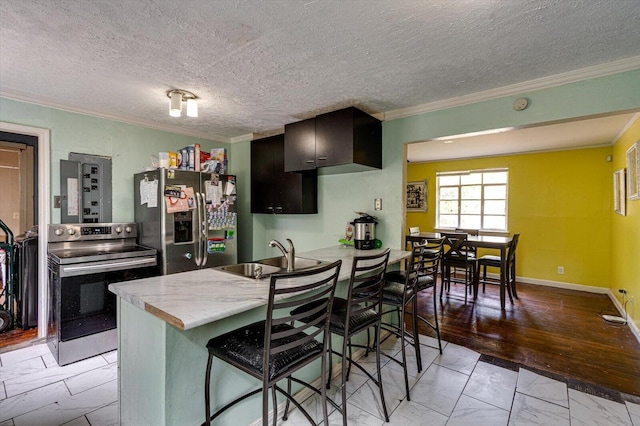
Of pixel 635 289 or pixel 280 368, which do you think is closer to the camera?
pixel 280 368

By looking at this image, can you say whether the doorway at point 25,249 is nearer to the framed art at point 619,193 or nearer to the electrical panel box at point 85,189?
the electrical panel box at point 85,189

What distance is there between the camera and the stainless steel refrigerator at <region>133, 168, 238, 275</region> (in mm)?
2994

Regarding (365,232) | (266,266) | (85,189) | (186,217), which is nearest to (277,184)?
(186,217)

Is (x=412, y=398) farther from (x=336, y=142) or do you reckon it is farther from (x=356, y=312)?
(x=336, y=142)

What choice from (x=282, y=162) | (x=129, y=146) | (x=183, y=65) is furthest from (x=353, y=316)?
(x=129, y=146)

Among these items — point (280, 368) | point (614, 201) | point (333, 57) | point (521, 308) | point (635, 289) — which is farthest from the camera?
point (614, 201)

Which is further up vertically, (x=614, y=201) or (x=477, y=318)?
(x=614, y=201)

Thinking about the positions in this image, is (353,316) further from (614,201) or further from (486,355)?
(614,201)

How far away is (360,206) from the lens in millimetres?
3307

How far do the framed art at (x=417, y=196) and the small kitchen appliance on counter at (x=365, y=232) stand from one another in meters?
3.86

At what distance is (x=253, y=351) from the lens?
1.31 m

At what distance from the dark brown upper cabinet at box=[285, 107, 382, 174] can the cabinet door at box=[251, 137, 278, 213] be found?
580 mm

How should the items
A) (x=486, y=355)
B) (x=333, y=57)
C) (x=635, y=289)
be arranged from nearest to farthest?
(x=333, y=57) < (x=486, y=355) < (x=635, y=289)

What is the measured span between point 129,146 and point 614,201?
650 centimetres
